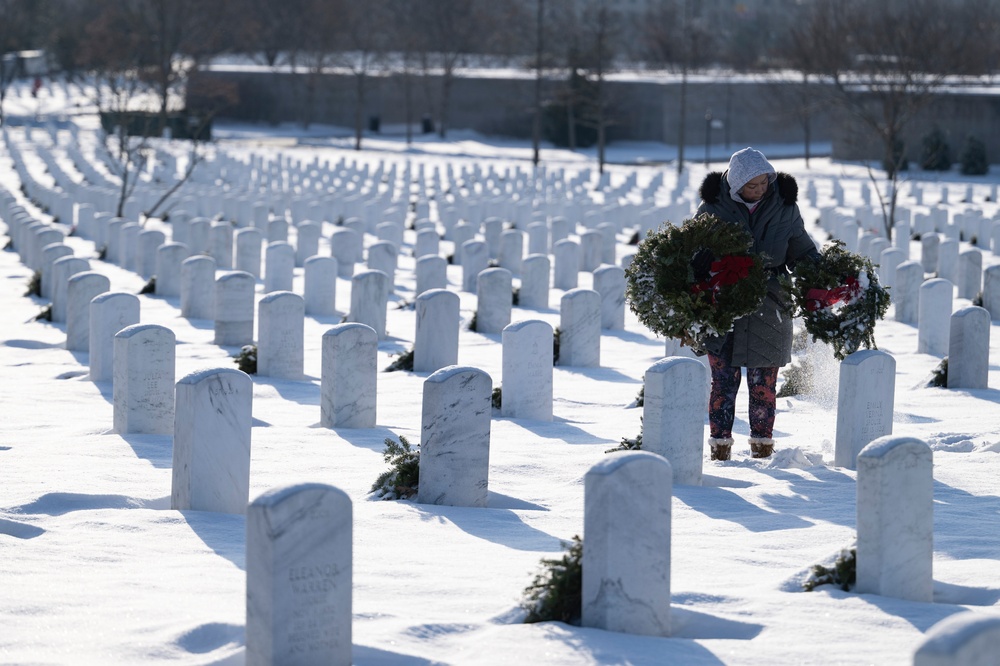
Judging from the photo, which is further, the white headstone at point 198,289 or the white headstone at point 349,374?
the white headstone at point 198,289

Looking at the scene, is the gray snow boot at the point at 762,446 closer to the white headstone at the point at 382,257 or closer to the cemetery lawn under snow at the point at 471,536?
the cemetery lawn under snow at the point at 471,536

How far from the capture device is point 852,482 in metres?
6.55

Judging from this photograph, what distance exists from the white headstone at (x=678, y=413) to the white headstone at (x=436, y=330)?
11.5ft

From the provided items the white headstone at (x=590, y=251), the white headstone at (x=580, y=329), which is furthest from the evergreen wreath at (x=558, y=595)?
the white headstone at (x=590, y=251)

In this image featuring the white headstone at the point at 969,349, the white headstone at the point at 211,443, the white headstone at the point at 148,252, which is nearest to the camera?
the white headstone at the point at 211,443

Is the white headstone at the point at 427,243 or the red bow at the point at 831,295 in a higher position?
the red bow at the point at 831,295

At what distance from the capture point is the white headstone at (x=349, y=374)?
7.79 metres

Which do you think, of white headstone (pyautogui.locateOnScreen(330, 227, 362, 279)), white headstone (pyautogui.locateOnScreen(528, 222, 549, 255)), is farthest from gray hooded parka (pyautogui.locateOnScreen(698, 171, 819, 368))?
white headstone (pyautogui.locateOnScreen(528, 222, 549, 255))

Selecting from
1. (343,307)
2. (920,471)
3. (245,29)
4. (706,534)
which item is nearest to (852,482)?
(706,534)

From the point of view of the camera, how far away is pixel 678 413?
252 inches

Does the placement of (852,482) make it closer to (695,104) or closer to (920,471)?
(920,471)

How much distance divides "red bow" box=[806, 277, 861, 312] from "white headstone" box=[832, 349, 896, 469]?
31 centimetres

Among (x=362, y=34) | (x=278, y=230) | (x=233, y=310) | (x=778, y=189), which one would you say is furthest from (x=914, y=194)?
(x=362, y=34)

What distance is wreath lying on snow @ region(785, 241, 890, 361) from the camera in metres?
7.03
